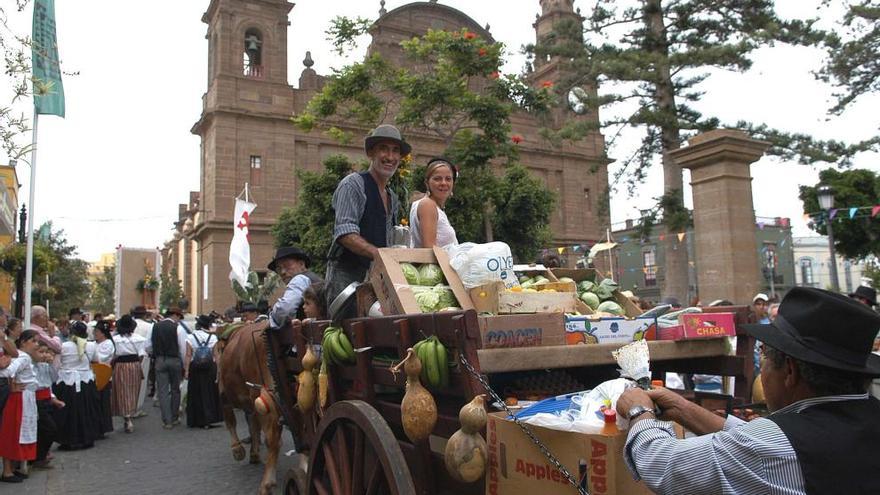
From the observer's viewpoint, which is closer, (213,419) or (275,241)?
(213,419)

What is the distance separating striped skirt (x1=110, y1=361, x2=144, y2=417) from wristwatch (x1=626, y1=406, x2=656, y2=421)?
37.2 ft

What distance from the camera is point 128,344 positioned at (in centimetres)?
1145

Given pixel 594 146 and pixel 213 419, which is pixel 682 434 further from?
pixel 594 146

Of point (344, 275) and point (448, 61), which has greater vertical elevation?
point (448, 61)

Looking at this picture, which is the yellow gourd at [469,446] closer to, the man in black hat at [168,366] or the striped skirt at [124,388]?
the man in black hat at [168,366]

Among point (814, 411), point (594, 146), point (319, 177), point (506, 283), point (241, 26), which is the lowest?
point (814, 411)

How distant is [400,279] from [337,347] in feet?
1.70

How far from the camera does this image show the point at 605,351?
2.90m

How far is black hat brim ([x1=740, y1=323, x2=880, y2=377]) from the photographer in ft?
5.64

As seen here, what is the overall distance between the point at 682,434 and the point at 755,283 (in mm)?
8790

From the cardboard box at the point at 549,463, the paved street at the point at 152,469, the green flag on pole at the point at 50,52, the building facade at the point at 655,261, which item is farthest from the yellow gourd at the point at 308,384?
the building facade at the point at 655,261

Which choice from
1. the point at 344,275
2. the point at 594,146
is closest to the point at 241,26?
the point at 594,146

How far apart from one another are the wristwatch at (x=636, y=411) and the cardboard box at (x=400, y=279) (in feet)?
3.95

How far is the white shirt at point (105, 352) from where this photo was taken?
10.6 meters
